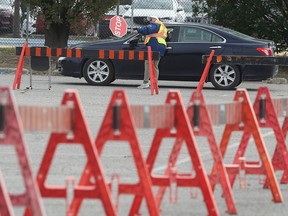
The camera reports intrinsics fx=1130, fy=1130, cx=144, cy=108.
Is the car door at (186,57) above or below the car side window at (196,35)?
below

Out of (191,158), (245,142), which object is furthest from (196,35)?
(191,158)

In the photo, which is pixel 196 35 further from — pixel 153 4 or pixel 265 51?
pixel 153 4

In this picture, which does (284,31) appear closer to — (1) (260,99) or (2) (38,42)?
(2) (38,42)

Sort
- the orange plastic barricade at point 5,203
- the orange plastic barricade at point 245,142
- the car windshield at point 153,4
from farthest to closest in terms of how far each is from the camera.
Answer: the car windshield at point 153,4, the orange plastic barricade at point 245,142, the orange plastic barricade at point 5,203

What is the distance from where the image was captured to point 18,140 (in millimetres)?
6609

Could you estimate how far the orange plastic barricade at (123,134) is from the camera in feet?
24.5

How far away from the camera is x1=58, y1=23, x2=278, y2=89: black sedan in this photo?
2322 cm

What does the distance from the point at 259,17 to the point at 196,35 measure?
579cm

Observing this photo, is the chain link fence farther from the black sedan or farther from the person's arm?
the person's arm

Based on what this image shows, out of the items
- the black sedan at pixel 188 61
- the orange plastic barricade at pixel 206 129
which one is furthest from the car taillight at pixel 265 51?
the orange plastic barricade at pixel 206 129

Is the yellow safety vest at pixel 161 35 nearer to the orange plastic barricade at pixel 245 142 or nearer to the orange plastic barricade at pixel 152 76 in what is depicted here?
the orange plastic barricade at pixel 152 76

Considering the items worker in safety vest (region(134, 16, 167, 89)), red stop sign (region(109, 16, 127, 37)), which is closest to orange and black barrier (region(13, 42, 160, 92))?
worker in safety vest (region(134, 16, 167, 89))

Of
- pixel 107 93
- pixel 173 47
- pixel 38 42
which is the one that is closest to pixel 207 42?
pixel 173 47

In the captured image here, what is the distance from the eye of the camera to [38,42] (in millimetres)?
34812
